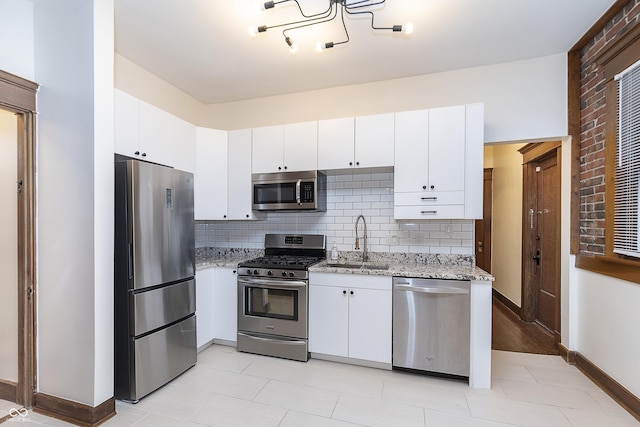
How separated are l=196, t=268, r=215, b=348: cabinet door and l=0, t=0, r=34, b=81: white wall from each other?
2.07 metres

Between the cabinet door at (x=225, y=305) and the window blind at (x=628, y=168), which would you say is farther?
the cabinet door at (x=225, y=305)

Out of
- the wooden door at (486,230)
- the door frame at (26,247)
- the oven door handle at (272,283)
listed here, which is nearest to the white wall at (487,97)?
the oven door handle at (272,283)

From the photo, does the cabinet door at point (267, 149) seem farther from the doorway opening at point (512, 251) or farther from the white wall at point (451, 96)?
the doorway opening at point (512, 251)

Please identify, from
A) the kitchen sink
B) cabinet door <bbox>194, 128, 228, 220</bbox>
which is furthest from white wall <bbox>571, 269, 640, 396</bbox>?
cabinet door <bbox>194, 128, 228, 220</bbox>

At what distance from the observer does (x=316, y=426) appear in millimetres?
1987

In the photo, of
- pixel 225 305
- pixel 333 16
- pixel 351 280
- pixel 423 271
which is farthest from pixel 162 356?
pixel 333 16

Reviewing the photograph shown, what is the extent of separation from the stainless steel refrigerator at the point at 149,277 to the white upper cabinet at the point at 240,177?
847 mm

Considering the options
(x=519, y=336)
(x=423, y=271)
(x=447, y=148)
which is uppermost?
(x=447, y=148)

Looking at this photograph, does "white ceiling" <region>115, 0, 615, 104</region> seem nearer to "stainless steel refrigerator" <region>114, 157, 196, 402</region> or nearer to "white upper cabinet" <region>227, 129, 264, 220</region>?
"white upper cabinet" <region>227, 129, 264, 220</region>

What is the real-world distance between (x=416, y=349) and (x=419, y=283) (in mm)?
577

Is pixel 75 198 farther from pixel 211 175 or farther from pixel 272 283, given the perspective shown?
pixel 272 283

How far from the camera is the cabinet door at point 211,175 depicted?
3.38 metres

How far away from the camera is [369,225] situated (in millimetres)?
3389

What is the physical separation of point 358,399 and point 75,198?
8.26ft
